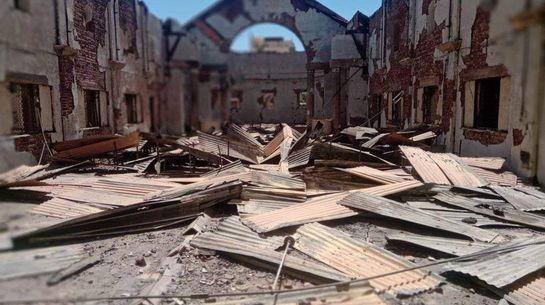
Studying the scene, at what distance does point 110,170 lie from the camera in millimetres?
8164

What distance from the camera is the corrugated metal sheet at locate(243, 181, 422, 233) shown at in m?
4.45

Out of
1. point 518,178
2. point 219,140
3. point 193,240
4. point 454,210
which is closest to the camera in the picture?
point 193,240

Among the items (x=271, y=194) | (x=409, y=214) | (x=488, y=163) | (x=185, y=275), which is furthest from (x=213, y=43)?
(x=488, y=163)

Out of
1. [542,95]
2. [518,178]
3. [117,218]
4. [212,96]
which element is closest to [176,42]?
[212,96]

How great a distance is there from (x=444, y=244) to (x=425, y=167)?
9.58 feet

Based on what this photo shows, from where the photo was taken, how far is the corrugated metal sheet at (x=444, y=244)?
12.4 feet

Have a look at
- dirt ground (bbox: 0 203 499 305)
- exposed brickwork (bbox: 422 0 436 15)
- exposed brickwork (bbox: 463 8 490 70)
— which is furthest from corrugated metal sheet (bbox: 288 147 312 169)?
exposed brickwork (bbox: 422 0 436 15)

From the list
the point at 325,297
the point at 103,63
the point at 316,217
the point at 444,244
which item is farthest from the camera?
the point at 103,63

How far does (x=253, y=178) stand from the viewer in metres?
6.34

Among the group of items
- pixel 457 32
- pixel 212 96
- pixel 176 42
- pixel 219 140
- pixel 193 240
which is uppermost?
pixel 457 32

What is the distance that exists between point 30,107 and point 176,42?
10.0 m

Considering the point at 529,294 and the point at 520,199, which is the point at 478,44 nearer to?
the point at 520,199

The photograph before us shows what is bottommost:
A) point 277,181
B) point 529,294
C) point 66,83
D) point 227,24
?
point 529,294

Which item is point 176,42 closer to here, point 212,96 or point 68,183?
point 212,96
